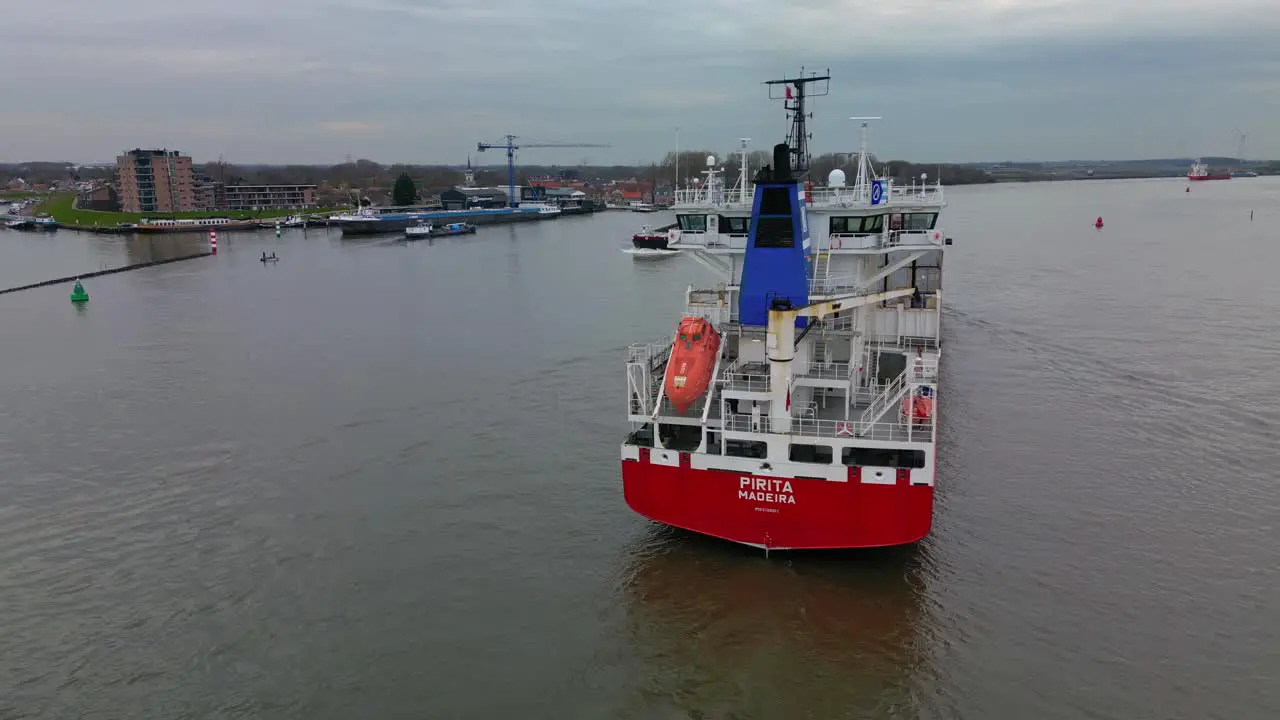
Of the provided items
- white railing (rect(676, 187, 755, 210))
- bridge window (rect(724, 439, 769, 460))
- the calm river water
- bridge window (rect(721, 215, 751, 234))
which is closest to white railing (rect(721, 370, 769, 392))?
bridge window (rect(724, 439, 769, 460))

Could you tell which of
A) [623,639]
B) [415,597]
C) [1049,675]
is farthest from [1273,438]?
[415,597]

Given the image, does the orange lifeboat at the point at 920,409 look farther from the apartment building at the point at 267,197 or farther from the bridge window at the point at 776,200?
the apartment building at the point at 267,197

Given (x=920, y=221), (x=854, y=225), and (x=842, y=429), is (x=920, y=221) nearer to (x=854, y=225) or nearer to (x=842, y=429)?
(x=854, y=225)

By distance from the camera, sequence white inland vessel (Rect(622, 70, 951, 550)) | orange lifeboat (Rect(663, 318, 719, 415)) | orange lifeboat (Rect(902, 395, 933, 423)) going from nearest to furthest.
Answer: white inland vessel (Rect(622, 70, 951, 550)) < orange lifeboat (Rect(902, 395, 933, 423)) < orange lifeboat (Rect(663, 318, 719, 415))

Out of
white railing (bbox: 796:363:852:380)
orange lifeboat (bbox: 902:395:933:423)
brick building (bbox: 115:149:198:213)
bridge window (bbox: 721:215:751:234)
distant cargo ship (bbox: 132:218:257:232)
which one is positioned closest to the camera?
orange lifeboat (bbox: 902:395:933:423)

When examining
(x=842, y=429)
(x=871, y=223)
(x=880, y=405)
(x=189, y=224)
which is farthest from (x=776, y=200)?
(x=189, y=224)

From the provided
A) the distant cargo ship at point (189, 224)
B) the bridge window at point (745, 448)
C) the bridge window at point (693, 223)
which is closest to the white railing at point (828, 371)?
the bridge window at point (745, 448)

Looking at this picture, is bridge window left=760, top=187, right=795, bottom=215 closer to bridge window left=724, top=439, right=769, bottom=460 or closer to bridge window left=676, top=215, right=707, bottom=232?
bridge window left=676, top=215, right=707, bottom=232
